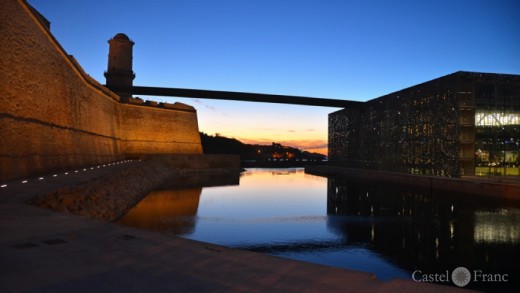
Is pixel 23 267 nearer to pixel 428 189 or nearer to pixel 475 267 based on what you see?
pixel 475 267

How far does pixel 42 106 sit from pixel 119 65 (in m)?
25.0

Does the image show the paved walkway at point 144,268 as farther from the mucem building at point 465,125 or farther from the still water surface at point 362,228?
the mucem building at point 465,125

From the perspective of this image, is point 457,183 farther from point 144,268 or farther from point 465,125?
point 144,268

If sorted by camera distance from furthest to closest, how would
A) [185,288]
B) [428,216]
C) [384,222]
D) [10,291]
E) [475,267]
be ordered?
[428,216] < [384,222] < [475,267] < [185,288] < [10,291]

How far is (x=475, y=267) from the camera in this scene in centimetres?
761

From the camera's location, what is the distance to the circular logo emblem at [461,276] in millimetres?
6802

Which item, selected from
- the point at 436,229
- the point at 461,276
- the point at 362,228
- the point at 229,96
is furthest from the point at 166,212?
the point at 229,96

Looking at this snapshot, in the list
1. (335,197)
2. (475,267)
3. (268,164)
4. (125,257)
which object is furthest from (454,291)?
(268,164)

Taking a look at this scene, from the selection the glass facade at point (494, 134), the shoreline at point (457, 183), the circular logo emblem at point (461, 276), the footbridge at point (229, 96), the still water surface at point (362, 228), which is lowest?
the circular logo emblem at point (461, 276)

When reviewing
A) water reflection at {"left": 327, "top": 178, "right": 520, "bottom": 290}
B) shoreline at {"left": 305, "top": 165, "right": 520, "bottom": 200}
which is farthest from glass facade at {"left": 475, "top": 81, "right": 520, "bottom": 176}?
water reflection at {"left": 327, "top": 178, "right": 520, "bottom": 290}

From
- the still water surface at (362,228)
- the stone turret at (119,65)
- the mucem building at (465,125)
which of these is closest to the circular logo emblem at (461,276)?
the still water surface at (362,228)

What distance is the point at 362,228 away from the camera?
1159 centimetres

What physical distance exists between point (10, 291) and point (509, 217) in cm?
1499

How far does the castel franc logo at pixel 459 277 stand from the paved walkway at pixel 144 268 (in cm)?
358
